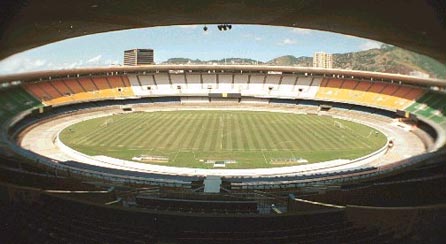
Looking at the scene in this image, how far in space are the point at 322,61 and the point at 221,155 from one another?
39.4m

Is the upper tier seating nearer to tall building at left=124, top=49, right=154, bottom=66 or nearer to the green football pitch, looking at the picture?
the green football pitch

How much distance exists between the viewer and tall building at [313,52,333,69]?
6380 centimetres

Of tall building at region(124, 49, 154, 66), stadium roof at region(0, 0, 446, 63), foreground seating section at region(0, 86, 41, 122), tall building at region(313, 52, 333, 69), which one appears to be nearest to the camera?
stadium roof at region(0, 0, 446, 63)

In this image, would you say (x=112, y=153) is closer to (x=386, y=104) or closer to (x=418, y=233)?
(x=418, y=233)

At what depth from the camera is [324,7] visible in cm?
1359

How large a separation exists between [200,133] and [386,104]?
91.1 ft

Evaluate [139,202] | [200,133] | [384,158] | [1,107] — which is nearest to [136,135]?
[200,133]

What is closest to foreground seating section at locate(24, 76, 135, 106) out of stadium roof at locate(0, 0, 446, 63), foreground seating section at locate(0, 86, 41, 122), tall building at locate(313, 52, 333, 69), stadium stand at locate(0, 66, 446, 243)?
foreground seating section at locate(0, 86, 41, 122)

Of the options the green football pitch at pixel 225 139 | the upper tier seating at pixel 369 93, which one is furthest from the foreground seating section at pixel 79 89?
the upper tier seating at pixel 369 93

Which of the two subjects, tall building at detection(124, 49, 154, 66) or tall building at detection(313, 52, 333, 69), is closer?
tall building at detection(313, 52, 333, 69)

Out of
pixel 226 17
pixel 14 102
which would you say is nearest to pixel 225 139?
pixel 226 17

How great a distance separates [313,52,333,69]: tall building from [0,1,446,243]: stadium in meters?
1.40

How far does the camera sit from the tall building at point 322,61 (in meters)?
63.8

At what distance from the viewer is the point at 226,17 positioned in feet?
59.3
